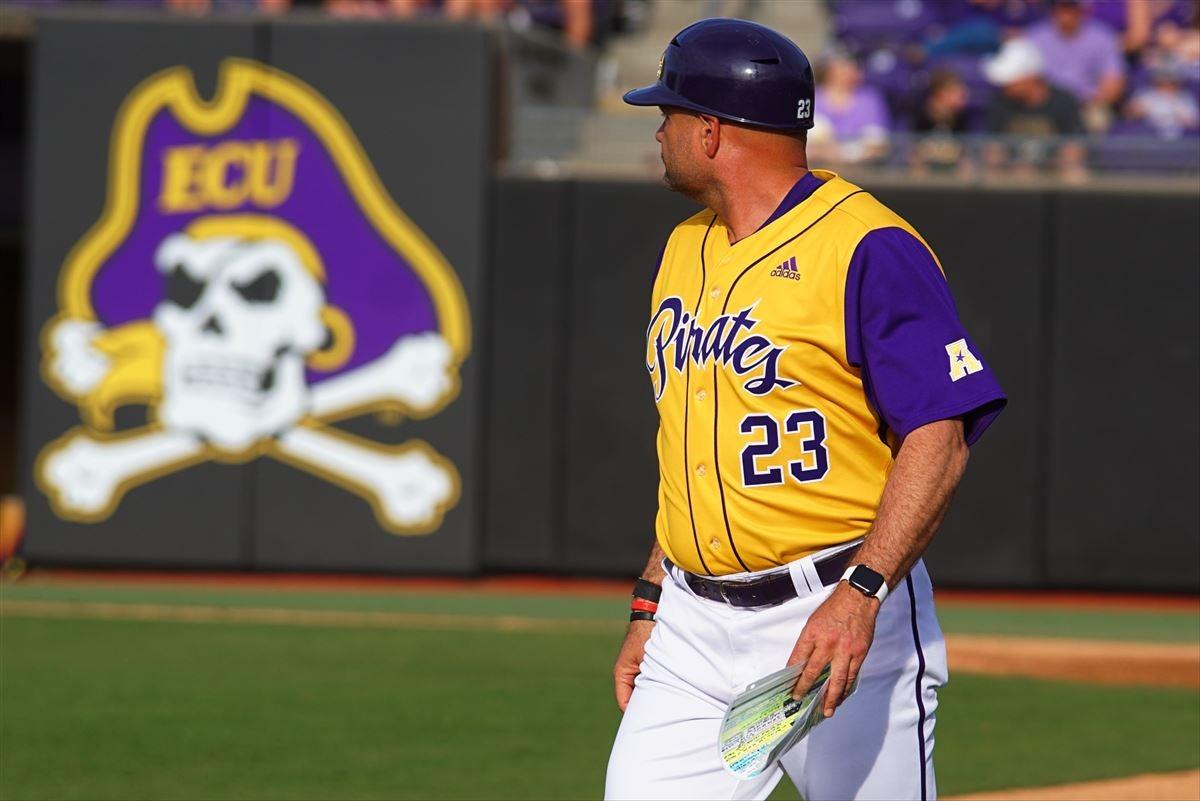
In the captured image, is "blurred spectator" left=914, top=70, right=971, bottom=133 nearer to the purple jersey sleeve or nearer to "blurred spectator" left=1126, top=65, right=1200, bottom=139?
"blurred spectator" left=1126, top=65, right=1200, bottom=139

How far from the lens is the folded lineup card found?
114 inches

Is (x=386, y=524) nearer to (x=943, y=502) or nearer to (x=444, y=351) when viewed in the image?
(x=444, y=351)

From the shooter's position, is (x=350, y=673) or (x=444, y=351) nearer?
(x=350, y=673)

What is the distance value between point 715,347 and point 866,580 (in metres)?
0.53

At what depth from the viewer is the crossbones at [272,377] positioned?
10984 mm

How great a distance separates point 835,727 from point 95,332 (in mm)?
8672

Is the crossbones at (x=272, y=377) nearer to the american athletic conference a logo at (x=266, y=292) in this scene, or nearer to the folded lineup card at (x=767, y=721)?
the american athletic conference a logo at (x=266, y=292)

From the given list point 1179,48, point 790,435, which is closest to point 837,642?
point 790,435

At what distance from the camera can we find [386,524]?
11039mm

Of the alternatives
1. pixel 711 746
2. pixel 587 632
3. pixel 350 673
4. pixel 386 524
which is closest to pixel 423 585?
pixel 386 524

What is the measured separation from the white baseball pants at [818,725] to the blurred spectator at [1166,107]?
9.20 m

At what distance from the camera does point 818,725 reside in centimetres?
317

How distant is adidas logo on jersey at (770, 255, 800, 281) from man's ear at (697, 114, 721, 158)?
26cm

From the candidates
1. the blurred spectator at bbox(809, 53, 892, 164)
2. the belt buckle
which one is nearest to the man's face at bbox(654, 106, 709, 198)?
the belt buckle
